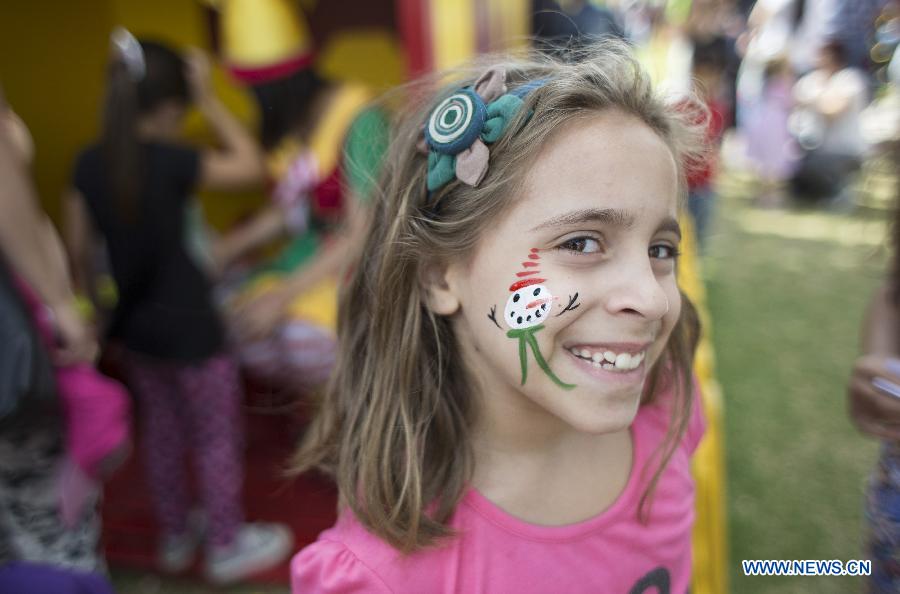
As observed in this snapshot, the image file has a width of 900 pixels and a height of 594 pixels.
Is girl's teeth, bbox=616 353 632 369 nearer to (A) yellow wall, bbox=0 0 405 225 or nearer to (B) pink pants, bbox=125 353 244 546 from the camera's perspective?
(B) pink pants, bbox=125 353 244 546

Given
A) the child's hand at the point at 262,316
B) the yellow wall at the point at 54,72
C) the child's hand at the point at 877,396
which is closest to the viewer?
the child's hand at the point at 877,396

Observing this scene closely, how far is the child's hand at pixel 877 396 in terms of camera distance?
126 cm

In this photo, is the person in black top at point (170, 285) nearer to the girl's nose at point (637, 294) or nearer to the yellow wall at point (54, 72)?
the yellow wall at point (54, 72)

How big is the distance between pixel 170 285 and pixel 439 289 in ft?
4.71

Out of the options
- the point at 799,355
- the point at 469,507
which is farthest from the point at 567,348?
the point at 799,355

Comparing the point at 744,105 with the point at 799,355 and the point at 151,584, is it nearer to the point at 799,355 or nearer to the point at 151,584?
the point at 799,355

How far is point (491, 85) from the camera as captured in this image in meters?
1.03

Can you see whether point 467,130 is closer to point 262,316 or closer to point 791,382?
point 262,316

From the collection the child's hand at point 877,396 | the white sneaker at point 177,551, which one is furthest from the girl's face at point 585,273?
the white sneaker at point 177,551

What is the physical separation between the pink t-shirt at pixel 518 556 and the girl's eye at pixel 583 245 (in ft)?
1.36

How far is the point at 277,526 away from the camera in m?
2.51

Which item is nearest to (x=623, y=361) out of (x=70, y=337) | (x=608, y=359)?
(x=608, y=359)

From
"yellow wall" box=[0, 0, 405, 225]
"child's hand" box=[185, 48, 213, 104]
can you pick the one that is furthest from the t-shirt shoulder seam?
"yellow wall" box=[0, 0, 405, 225]

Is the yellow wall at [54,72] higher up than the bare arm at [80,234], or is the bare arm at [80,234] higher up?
the yellow wall at [54,72]
